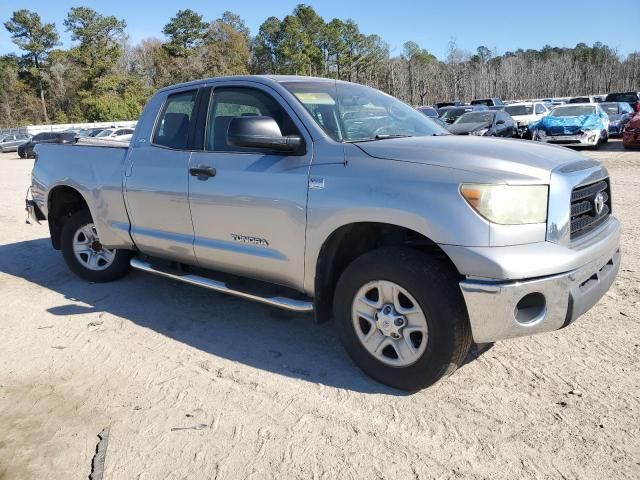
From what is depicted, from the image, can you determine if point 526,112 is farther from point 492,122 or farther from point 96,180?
point 96,180

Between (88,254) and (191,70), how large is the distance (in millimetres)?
69437

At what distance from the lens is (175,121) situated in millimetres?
4574

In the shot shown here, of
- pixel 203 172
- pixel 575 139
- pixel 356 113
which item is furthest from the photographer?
pixel 575 139

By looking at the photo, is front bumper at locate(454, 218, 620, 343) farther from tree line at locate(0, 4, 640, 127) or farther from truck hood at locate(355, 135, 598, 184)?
tree line at locate(0, 4, 640, 127)

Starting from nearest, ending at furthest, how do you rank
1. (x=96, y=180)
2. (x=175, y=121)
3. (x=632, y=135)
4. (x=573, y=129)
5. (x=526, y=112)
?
(x=175, y=121) < (x=96, y=180) < (x=632, y=135) < (x=573, y=129) < (x=526, y=112)

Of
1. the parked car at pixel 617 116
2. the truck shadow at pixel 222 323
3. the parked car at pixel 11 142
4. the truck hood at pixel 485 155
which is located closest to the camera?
the truck hood at pixel 485 155

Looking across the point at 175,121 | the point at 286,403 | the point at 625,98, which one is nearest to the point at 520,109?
the point at 625,98

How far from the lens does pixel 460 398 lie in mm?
3166

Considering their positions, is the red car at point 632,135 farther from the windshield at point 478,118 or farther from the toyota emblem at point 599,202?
the toyota emblem at point 599,202

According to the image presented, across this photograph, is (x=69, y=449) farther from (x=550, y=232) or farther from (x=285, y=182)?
(x=550, y=232)

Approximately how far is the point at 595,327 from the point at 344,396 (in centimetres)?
206

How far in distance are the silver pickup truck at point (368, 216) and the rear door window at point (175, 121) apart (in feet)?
0.05

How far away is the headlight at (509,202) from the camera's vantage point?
2814 millimetres

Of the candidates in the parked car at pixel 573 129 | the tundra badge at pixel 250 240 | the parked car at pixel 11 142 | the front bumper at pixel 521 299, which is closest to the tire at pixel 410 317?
the front bumper at pixel 521 299
